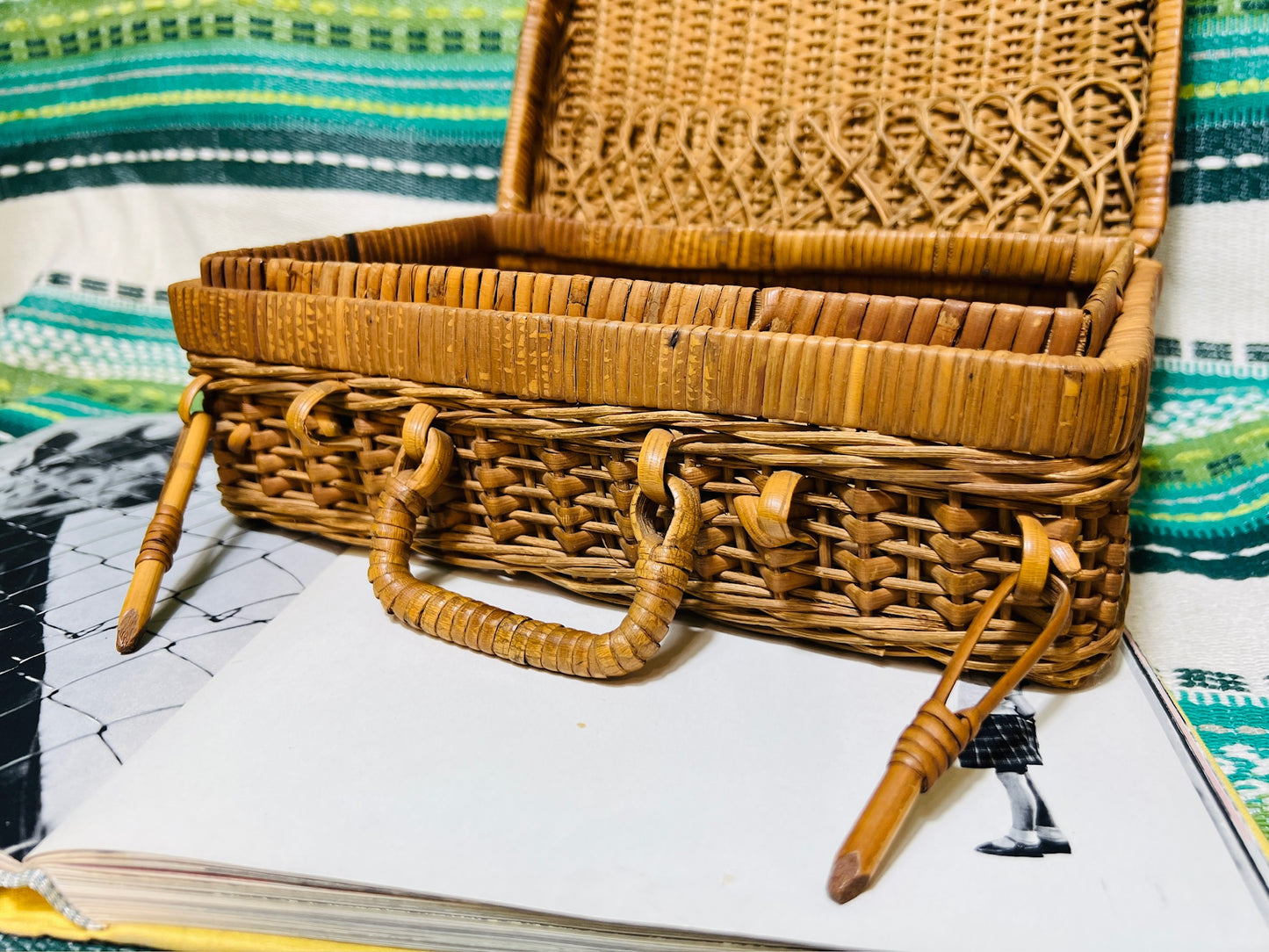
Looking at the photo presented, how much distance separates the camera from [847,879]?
0.42 meters

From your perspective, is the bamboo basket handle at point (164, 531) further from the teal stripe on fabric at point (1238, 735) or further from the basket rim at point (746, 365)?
the teal stripe on fabric at point (1238, 735)

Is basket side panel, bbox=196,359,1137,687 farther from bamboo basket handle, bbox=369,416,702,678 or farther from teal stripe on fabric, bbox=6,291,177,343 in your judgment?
teal stripe on fabric, bbox=6,291,177,343

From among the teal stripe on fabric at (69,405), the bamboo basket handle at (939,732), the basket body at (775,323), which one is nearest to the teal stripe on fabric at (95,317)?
the teal stripe on fabric at (69,405)

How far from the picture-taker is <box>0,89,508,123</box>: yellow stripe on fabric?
3.80 feet

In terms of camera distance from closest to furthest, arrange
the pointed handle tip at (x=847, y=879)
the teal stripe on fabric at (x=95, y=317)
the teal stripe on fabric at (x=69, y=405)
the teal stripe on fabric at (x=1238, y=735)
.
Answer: the pointed handle tip at (x=847, y=879)
the teal stripe on fabric at (x=1238, y=735)
the teal stripe on fabric at (x=69, y=405)
the teal stripe on fabric at (x=95, y=317)

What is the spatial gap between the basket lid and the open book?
51cm

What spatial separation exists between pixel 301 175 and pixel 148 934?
100cm

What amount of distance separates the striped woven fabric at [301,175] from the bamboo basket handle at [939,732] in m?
0.35

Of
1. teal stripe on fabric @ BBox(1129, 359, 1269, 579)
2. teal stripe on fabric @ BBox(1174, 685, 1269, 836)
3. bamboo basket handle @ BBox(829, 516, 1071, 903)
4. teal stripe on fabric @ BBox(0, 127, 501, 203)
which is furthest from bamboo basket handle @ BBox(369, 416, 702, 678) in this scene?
teal stripe on fabric @ BBox(0, 127, 501, 203)

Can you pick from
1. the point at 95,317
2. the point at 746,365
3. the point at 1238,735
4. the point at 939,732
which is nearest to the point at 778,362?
the point at 746,365

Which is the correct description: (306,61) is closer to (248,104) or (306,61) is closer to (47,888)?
(248,104)

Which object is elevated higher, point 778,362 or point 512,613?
point 778,362

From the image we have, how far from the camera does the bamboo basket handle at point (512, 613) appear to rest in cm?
55

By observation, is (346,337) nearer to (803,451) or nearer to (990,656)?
(803,451)
